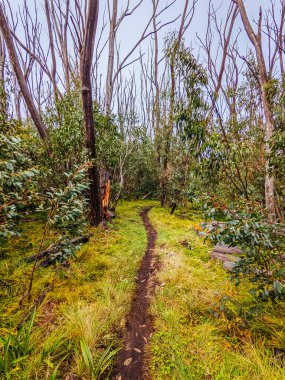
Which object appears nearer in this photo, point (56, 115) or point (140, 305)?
point (140, 305)

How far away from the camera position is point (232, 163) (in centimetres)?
483

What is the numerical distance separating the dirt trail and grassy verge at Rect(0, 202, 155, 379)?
0.14m

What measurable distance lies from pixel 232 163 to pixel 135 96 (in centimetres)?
1869

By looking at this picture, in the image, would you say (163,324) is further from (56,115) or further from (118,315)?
(56,115)

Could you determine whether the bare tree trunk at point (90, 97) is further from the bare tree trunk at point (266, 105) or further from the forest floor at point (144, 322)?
the bare tree trunk at point (266, 105)

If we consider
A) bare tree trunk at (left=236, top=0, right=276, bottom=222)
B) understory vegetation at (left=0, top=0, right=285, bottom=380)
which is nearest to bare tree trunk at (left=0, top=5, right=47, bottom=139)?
understory vegetation at (left=0, top=0, right=285, bottom=380)

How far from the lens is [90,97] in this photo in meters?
5.98

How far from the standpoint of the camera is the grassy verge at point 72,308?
6.87 ft

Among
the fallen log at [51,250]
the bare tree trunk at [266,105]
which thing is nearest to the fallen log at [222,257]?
the bare tree trunk at [266,105]

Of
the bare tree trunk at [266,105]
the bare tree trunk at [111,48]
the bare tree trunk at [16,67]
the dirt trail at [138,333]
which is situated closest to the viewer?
the dirt trail at [138,333]

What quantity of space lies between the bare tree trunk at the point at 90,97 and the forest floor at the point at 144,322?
7.74 feet

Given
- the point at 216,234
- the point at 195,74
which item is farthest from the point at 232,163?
the point at 216,234

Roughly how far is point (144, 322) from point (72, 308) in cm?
107

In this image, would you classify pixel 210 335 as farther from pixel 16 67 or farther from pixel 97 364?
pixel 16 67
